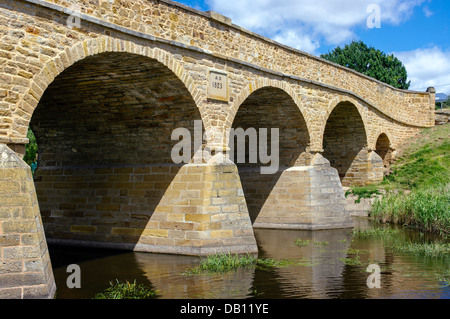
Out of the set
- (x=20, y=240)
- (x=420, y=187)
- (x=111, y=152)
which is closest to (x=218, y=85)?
(x=111, y=152)

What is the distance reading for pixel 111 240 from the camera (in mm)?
12367

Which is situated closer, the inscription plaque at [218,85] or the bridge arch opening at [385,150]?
the inscription plaque at [218,85]

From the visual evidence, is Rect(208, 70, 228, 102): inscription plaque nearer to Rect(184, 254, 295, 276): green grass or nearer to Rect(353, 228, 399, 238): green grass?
Rect(184, 254, 295, 276): green grass

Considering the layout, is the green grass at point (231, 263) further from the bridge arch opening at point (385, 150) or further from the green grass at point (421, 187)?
the bridge arch opening at point (385, 150)

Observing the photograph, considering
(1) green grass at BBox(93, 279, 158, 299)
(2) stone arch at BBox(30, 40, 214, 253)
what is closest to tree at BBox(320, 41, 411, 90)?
(2) stone arch at BBox(30, 40, 214, 253)

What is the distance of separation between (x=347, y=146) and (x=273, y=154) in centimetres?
645

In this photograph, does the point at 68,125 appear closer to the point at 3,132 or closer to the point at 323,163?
the point at 3,132

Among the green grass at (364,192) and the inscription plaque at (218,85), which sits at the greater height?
the inscription plaque at (218,85)

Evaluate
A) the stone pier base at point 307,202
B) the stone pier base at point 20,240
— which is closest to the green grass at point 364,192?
the stone pier base at point 307,202

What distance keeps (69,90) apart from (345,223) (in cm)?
995

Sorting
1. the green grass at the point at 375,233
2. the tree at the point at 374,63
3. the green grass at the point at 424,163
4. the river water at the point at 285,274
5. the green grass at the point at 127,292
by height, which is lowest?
the green grass at the point at 127,292

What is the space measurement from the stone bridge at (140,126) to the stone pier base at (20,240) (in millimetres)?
14

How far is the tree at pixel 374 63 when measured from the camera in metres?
40.9

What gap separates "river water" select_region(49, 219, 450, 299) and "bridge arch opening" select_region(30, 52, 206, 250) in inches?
26.4
